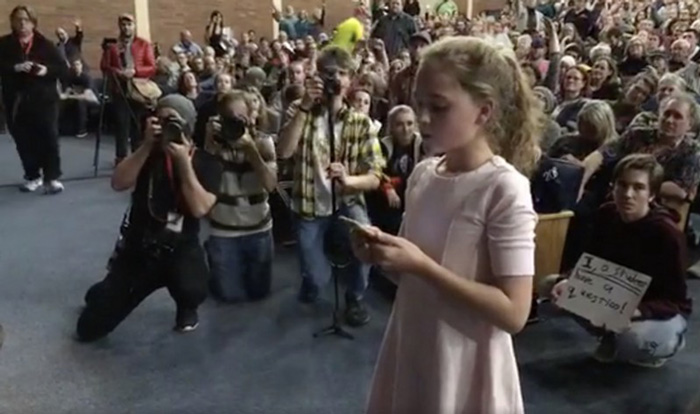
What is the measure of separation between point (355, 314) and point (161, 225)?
100 cm

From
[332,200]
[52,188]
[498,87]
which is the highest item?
[498,87]

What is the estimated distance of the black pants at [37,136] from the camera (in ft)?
18.1

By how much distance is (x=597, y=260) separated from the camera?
9.89 ft

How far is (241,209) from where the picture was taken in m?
3.70

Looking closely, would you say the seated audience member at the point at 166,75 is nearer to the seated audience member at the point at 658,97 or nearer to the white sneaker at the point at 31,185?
the white sneaker at the point at 31,185

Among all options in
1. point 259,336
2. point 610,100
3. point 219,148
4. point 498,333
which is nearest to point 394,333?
point 498,333

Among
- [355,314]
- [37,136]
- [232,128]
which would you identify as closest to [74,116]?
[37,136]

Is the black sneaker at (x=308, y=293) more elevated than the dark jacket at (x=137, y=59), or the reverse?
the dark jacket at (x=137, y=59)

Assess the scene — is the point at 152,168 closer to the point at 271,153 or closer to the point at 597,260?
the point at 271,153

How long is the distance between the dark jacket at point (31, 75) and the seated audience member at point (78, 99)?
2.82 m

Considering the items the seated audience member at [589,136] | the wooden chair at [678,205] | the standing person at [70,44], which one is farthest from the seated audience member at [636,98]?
the standing person at [70,44]

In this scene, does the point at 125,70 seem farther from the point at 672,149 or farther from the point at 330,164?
the point at 672,149

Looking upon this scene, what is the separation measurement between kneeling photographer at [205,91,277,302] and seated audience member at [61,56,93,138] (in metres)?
5.19

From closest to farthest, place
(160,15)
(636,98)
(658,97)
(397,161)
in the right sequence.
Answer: (397,161) → (658,97) → (636,98) → (160,15)
